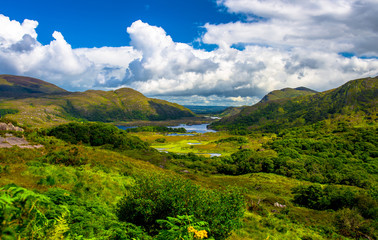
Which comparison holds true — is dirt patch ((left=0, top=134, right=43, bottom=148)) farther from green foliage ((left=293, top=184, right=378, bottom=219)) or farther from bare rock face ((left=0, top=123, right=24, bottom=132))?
green foliage ((left=293, top=184, right=378, bottom=219))

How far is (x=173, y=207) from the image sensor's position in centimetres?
1318

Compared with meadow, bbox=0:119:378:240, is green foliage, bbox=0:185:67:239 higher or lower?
higher

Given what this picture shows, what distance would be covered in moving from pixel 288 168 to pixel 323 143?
6737 centimetres

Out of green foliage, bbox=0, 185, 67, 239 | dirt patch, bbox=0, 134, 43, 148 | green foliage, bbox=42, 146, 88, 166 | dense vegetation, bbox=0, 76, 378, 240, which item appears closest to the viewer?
green foliage, bbox=0, 185, 67, 239

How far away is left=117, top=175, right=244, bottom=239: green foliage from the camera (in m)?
12.8

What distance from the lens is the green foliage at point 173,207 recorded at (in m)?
12.8

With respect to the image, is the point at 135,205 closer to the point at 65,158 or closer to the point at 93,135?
the point at 65,158

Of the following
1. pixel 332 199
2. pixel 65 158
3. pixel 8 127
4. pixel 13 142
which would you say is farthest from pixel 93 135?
pixel 332 199

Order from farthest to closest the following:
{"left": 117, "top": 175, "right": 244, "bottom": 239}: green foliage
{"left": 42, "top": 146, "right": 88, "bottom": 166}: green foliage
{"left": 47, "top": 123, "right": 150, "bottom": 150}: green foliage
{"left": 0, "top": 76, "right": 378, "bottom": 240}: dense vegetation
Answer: {"left": 47, "top": 123, "right": 150, "bottom": 150}: green foliage < {"left": 42, "top": 146, "right": 88, "bottom": 166}: green foliage < {"left": 117, "top": 175, "right": 244, "bottom": 239}: green foliage < {"left": 0, "top": 76, "right": 378, "bottom": 240}: dense vegetation

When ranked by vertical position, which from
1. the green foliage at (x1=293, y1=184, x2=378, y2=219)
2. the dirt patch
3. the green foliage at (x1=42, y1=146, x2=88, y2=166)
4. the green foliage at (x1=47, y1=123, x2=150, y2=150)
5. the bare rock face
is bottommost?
the green foliage at (x1=293, y1=184, x2=378, y2=219)

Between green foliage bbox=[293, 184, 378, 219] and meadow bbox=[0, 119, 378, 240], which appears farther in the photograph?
green foliage bbox=[293, 184, 378, 219]

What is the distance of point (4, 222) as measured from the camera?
3455mm

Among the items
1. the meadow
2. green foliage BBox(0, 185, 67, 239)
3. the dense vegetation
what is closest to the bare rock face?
the meadow

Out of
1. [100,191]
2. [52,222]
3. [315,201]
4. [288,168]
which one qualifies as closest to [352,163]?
[288,168]
